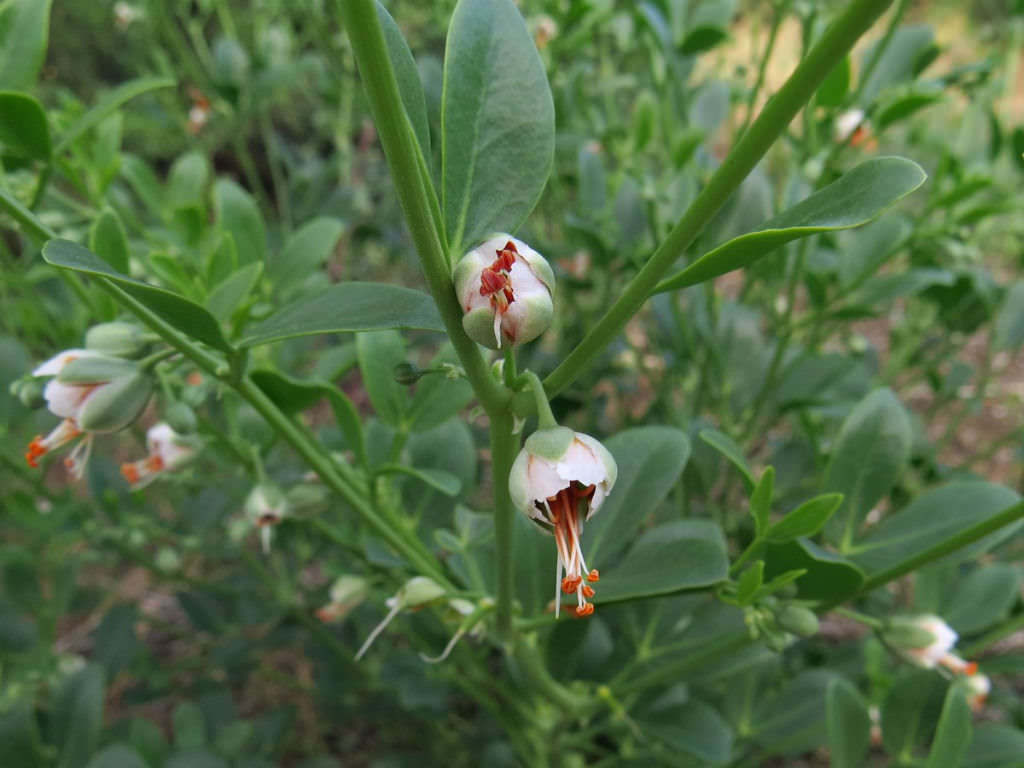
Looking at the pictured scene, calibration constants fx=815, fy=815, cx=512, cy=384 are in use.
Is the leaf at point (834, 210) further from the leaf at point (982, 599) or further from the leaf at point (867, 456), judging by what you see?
the leaf at point (982, 599)

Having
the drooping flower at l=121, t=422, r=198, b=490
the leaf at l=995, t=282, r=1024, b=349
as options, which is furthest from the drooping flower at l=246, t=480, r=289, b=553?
the leaf at l=995, t=282, r=1024, b=349

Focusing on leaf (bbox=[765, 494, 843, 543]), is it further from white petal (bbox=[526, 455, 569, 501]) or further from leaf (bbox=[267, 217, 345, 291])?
leaf (bbox=[267, 217, 345, 291])

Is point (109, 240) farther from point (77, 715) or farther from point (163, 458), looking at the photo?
point (77, 715)

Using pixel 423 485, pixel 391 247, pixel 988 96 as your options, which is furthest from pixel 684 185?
pixel 391 247

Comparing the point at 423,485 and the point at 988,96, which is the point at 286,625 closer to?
the point at 423,485

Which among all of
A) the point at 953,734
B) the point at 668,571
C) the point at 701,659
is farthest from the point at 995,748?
the point at 668,571

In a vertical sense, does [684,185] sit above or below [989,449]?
above
